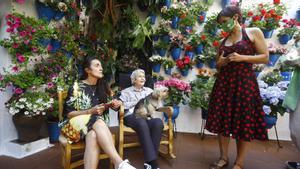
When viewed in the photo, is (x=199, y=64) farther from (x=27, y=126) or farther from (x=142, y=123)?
(x=27, y=126)

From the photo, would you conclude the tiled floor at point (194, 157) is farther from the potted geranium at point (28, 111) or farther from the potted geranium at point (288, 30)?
the potted geranium at point (288, 30)

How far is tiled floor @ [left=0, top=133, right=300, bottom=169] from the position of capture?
2.55 m

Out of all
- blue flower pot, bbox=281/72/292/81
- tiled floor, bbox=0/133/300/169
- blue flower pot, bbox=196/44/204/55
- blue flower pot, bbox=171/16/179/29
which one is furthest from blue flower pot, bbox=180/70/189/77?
blue flower pot, bbox=281/72/292/81

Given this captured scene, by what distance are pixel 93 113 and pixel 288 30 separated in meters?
3.06

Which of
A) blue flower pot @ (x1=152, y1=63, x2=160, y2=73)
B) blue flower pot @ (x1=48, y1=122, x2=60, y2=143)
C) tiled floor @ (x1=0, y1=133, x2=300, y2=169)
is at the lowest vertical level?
tiled floor @ (x1=0, y1=133, x2=300, y2=169)

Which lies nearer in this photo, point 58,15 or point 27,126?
point 27,126

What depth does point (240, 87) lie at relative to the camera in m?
2.21

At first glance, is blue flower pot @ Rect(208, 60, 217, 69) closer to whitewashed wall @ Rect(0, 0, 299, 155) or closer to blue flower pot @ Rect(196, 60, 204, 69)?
blue flower pot @ Rect(196, 60, 204, 69)

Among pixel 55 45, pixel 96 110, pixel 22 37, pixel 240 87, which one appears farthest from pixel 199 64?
pixel 22 37

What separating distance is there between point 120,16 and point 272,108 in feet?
8.43

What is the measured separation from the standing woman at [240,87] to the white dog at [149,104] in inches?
27.5

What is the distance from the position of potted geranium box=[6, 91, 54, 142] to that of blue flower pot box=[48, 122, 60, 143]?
9.6 inches

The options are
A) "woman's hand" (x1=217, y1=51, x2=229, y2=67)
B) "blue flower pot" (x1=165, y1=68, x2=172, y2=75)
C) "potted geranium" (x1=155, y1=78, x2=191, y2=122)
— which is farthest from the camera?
"blue flower pot" (x1=165, y1=68, x2=172, y2=75)

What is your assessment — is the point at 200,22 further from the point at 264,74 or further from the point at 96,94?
the point at 96,94
